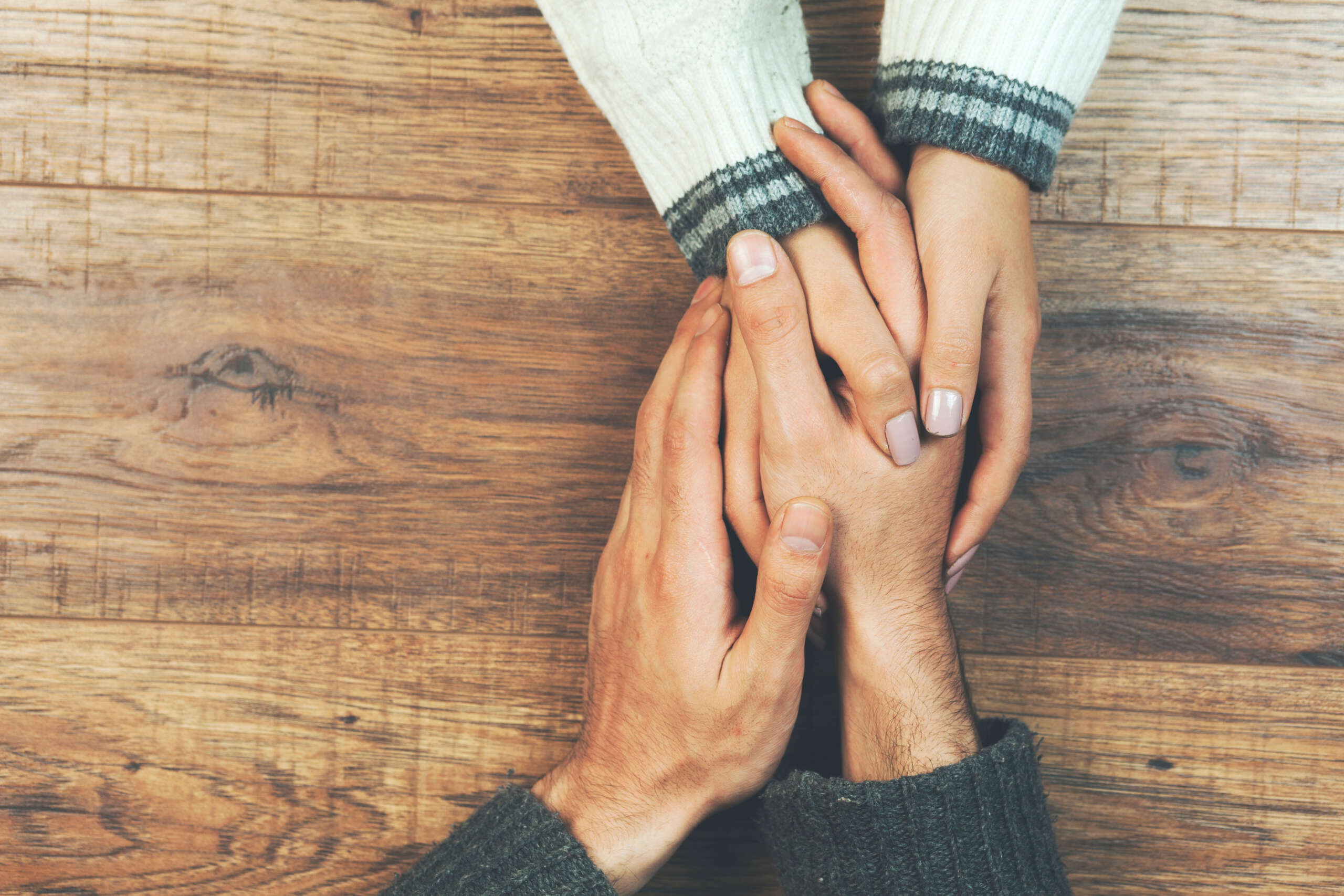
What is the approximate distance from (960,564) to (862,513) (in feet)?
0.40

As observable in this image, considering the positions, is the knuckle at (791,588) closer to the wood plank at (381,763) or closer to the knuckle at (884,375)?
the knuckle at (884,375)

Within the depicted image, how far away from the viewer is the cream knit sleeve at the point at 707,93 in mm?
669

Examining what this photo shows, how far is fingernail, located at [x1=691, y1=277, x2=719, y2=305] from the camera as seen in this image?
2.38 ft

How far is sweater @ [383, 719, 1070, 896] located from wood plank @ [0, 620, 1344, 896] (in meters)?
0.10

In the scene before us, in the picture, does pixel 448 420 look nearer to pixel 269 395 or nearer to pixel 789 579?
pixel 269 395

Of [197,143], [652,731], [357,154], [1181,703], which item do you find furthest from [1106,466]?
[197,143]

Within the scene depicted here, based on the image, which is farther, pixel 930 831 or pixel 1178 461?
pixel 1178 461

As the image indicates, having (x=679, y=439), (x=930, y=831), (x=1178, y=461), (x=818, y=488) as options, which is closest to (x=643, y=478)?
(x=679, y=439)

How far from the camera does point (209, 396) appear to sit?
0.79m

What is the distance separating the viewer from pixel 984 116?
65 cm

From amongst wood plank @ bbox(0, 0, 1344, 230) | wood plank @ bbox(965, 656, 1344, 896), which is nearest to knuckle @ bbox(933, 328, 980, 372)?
wood plank @ bbox(0, 0, 1344, 230)

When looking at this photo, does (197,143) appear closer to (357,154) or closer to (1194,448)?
(357,154)

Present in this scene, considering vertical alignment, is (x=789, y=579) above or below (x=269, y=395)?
below

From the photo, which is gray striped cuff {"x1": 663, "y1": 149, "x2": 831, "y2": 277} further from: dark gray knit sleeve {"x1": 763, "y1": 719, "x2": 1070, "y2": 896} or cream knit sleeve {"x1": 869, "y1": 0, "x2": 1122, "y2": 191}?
dark gray knit sleeve {"x1": 763, "y1": 719, "x2": 1070, "y2": 896}
